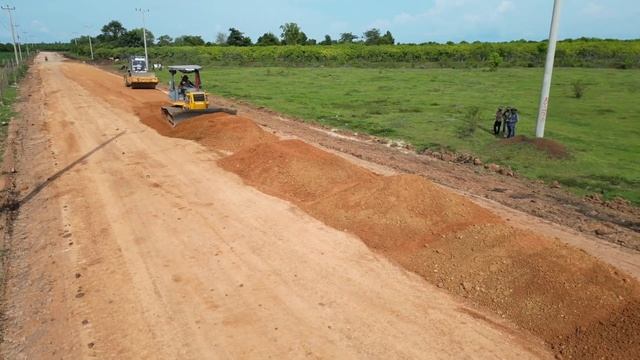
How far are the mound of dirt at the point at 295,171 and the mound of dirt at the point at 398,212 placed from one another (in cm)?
101

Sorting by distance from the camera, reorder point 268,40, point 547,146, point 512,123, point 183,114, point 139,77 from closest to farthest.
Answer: point 547,146
point 512,123
point 183,114
point 139,77
point 268,40

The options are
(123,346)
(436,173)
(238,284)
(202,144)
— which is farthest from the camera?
(202,144)

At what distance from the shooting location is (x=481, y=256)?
8023 mm

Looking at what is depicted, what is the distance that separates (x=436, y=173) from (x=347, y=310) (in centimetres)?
861

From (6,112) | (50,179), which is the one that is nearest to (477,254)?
(50,179)

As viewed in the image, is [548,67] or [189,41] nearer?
[548,67]

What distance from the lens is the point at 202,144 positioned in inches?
681

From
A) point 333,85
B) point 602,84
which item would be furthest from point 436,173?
point 602,84

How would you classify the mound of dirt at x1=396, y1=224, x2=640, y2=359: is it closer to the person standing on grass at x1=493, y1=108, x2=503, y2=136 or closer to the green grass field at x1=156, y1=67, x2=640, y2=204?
the green grass field at x1=156, y1=67, x2=640, y2=204

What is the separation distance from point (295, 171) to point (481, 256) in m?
6.15

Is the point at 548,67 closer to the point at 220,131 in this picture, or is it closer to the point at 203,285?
the point at 220,131

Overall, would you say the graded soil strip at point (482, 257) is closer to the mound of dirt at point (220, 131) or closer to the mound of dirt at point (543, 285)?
the mound of dirt at point (543, 285)

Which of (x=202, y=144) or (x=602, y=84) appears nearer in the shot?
(x=202, y=144)

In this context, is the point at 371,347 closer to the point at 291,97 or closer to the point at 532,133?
the point at 532,133
